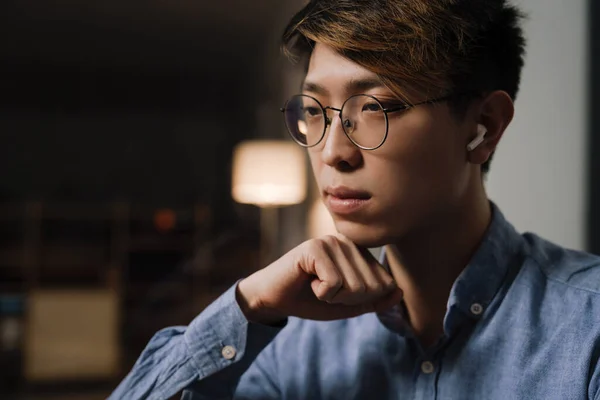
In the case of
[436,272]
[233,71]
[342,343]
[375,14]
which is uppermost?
[233,71]

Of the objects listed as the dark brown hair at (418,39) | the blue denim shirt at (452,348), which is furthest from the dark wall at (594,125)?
the dark brown hair at (418,39)

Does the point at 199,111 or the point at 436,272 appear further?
the point at 199,111

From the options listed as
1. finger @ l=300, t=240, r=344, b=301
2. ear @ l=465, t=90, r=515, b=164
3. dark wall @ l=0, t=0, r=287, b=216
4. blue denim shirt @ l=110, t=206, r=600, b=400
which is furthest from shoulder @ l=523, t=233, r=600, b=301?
dark wall @ l=0, t=0, r=287, b=216

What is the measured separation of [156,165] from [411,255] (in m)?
3.28

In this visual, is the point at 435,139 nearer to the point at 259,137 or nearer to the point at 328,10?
the point at 328,10

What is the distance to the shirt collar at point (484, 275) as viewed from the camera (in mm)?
666

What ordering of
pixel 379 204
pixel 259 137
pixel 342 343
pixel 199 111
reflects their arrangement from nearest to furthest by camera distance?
pixel 379 204 < pixel 342 343 < pixel 259 137 < pixel 199 111

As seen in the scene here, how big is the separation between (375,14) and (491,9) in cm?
14

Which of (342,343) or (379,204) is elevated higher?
(379,204)

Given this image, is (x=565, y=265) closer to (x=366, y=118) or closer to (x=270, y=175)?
(x=366, y=118)

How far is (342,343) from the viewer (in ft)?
2.52

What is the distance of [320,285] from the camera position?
0.62 metres

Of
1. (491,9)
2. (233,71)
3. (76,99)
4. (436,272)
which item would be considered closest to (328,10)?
(491,9)

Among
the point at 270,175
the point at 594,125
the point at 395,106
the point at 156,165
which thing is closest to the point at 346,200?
the point at 395,106
